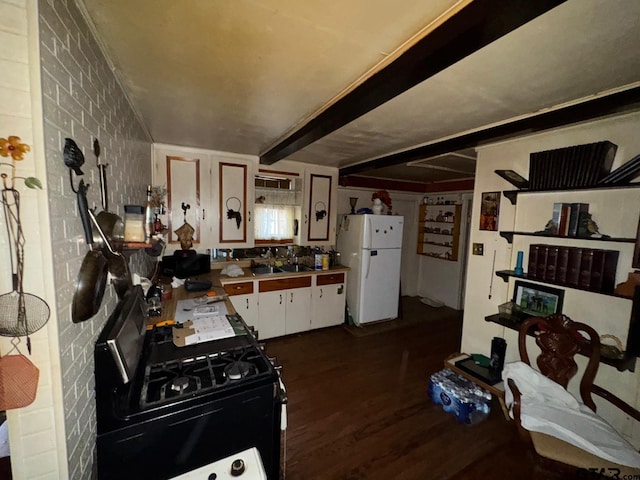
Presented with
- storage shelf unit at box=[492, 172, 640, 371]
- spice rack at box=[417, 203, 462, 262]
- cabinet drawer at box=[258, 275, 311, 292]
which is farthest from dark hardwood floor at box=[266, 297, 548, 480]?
spice rack at box=[417, 203, 462, 262]

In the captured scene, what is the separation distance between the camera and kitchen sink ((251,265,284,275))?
3.20 m

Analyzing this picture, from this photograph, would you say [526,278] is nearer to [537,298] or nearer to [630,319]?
[537,298]

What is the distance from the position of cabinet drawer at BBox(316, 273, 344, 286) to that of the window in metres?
0.69

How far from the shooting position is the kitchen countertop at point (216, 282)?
1.66 metres

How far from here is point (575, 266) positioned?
1.79 meters

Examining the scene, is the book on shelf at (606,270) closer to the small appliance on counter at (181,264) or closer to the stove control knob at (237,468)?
the stove control knob at (237,468)

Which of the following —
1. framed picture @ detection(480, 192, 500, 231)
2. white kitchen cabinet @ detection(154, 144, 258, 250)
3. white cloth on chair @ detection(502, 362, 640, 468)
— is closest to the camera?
white cloth on chair @ detection(502, 362, 640, 468)

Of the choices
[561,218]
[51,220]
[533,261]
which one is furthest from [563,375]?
[51,220]

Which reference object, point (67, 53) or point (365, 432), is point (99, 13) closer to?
point (67, 53)

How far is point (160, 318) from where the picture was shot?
1.62 metres

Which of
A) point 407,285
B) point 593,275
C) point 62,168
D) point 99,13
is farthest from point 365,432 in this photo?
point 407,285

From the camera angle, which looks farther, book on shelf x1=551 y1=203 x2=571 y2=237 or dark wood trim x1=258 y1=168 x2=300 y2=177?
dark wood trim x1=258 y1=168 x2=300 y2=177

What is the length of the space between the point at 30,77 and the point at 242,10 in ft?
2.23

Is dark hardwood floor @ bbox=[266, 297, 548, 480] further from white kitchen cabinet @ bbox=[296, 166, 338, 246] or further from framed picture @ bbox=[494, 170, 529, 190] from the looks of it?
framed picture @ bbox=[494, 170, 529, 190]
